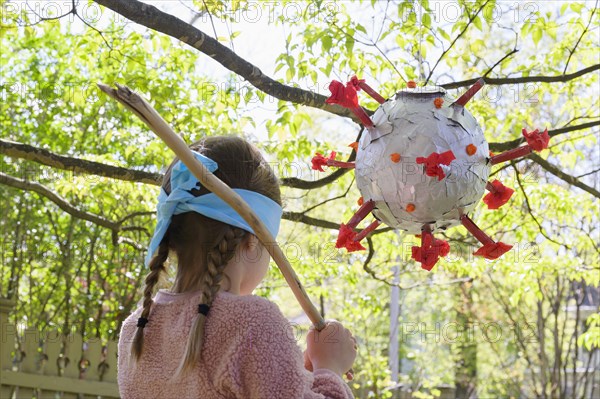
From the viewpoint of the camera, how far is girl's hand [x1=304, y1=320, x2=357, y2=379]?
4.35 ft

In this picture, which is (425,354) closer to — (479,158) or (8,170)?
(8,170)

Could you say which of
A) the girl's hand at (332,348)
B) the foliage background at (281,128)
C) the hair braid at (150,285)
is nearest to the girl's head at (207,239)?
the hair braid at (150,285)

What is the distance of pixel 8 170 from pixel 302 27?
7.87 ft

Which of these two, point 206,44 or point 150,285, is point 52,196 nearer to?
point 206,44

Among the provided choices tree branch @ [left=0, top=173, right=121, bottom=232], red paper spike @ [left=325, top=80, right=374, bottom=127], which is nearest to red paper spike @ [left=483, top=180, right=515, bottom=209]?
red paper spike @ [left=325, top=80, right=374, bottom=127]

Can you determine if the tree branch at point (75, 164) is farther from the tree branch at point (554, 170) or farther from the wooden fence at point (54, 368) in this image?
the tree branch at point (554, 170)

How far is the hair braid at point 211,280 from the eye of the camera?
112 centimetres

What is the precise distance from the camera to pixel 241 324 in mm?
1134

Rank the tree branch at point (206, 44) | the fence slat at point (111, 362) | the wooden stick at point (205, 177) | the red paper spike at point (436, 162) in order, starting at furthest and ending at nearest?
the fence slat at point (111, 362), the tree branch at point (206, 44), the red paper spike at point (436, 162), the wooden stick at point (205, 177)

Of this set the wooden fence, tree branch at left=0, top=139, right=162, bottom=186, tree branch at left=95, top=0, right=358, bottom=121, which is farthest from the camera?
the wooden fence

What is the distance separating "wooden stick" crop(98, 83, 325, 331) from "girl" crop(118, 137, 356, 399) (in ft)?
0.14

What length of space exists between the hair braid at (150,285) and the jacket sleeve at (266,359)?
0.54 feet

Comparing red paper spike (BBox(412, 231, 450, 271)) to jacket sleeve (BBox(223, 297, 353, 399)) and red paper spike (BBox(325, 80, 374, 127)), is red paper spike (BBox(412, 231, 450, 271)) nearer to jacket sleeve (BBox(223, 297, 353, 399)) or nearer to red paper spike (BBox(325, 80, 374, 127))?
red paper spike (BBox(325, 80, 374, 127))

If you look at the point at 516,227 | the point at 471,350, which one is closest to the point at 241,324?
the point at 516,227
